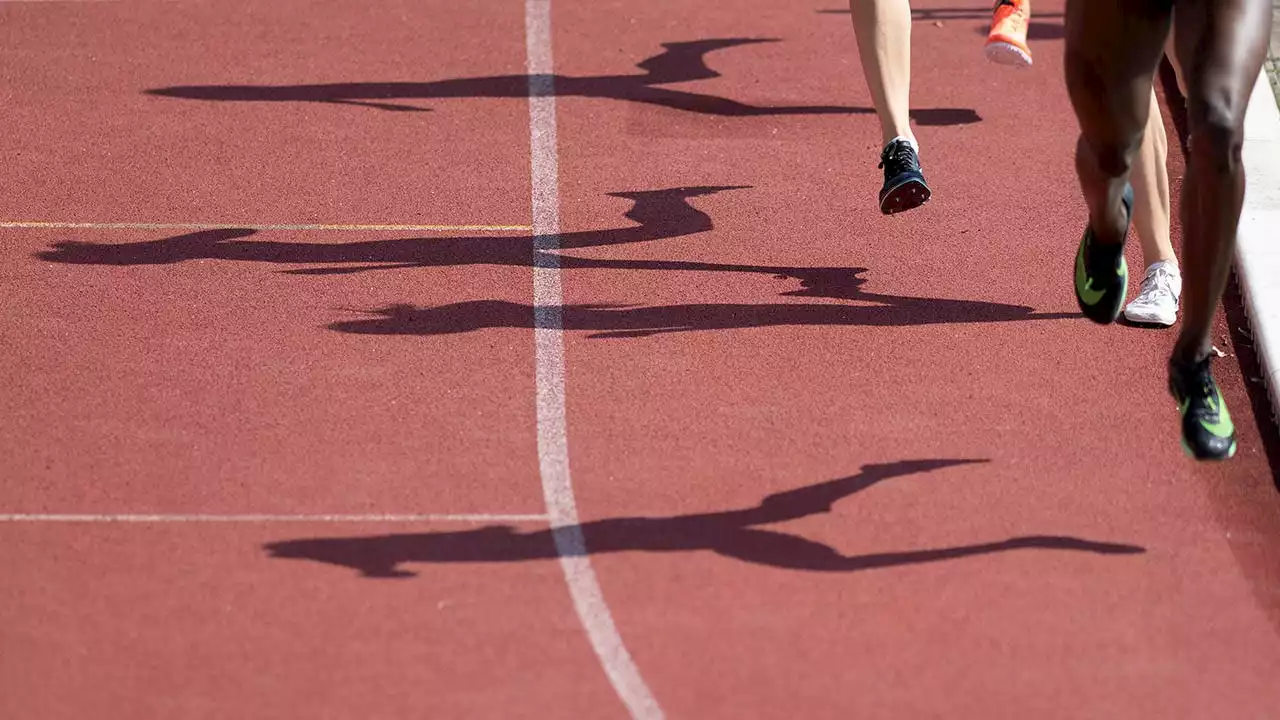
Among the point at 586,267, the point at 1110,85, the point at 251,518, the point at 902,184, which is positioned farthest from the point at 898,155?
the point at 251,518

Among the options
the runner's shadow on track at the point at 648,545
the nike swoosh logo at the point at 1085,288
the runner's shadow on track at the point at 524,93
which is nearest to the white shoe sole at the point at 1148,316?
the nike swoosh logo at the point at 1085,288

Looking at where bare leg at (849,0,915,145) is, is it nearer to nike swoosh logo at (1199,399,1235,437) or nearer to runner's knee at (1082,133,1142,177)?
runner's knee at (1082,133,1142,177)

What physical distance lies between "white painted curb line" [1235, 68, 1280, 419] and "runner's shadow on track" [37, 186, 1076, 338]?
666 mm

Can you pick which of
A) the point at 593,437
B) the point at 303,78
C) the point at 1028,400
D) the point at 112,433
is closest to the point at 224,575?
the point at 112,433

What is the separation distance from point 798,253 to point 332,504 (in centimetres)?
234

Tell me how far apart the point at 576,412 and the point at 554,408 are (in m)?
0.07

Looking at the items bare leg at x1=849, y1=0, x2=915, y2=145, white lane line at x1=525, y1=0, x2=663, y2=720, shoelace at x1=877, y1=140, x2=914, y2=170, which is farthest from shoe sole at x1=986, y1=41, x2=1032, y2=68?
white lane line at x1=525, y1=0, x2=663, y2=720

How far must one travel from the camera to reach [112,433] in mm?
5531

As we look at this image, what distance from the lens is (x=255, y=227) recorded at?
7.00 meters

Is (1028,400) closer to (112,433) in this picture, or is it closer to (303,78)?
(112,433)

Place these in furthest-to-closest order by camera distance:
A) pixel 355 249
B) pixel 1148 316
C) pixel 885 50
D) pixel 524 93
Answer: pixel 524 93 → pixel 355 249 → pixel 885 50 → pixel 1148 316

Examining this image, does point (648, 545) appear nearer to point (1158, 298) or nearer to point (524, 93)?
point (1158, 298)

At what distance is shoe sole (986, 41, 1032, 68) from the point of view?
705 cm

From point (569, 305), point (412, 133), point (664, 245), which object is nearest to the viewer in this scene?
point (569, 305)
